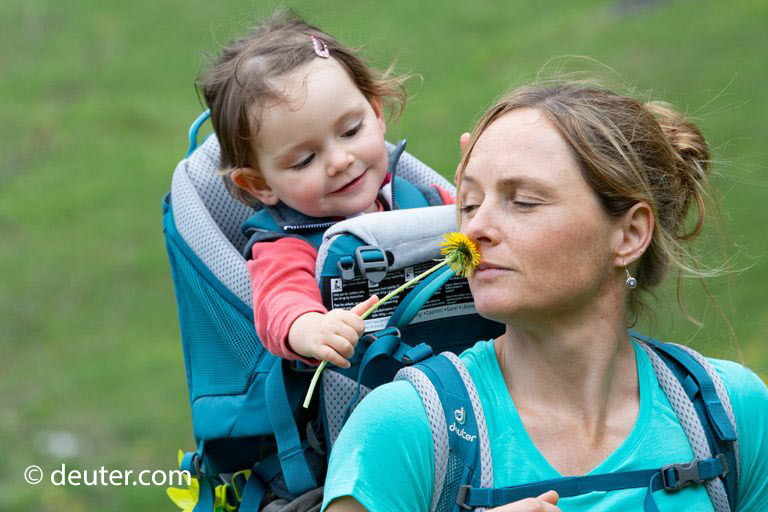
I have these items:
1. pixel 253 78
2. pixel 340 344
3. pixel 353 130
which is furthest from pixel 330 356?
pixel 253 78

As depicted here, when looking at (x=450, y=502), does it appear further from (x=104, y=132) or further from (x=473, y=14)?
(x=473, y=14)

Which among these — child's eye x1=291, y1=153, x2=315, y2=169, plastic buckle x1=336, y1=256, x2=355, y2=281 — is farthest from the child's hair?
plastic buckle x1=336, y1=256, x2=355, y2=281

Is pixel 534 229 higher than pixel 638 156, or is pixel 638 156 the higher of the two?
pixel 638 156

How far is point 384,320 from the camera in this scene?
9.93ft

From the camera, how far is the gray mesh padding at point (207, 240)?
3287 millimetres

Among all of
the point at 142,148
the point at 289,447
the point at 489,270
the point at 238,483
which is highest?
the point at 489,270

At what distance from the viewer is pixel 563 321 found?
2.66 meters

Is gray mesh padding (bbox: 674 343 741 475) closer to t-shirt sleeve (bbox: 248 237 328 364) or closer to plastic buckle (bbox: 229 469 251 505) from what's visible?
t-shirt sleeve (bbox: 248 237 328 364)

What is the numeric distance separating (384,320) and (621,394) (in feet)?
2.14

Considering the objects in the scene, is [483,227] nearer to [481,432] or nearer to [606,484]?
[481,432]

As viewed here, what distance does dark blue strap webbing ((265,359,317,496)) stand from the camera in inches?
114

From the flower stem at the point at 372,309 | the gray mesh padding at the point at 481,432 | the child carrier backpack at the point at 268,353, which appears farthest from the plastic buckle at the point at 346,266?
the gray mesh padding at the point at 481,432

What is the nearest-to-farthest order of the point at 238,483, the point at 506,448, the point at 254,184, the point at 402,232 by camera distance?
the point at 506,448, the point at 402,232, the point at 238,483, the point at 254,184

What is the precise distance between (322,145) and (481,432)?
1235 millimetres
